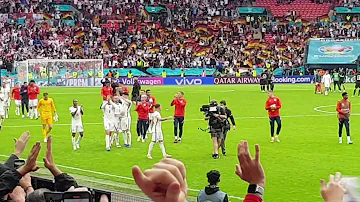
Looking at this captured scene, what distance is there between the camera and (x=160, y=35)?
77562 mm

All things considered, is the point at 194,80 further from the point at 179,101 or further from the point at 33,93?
the point at 179,101

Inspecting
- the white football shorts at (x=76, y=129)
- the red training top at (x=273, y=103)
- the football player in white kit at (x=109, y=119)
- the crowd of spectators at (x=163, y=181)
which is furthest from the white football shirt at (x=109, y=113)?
the crowd of spectators at (x=163, y=181)

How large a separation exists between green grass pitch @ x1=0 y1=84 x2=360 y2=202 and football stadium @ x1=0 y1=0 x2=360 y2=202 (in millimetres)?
69

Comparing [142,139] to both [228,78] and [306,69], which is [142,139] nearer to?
[228,78]

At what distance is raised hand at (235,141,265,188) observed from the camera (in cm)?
422

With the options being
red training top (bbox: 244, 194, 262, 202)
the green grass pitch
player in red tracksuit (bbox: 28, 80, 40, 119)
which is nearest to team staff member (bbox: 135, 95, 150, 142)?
the green grass pitch

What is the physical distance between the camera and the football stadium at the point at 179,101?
6691mm

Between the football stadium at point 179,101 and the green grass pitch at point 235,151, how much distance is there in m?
0.07

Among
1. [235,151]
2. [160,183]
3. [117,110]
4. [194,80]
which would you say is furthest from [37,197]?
[194,80]

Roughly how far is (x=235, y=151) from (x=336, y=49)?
50.2 meters

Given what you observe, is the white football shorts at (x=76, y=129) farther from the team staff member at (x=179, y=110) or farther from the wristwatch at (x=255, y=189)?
the wristwatch at (x=255, y=189)

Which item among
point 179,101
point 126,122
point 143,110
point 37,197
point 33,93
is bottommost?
point 33,93

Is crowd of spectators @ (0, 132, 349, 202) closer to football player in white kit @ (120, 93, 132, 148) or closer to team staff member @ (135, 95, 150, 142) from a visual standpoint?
football player in white kit @ (120, 93, 132, 148)

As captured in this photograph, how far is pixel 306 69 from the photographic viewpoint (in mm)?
71875
